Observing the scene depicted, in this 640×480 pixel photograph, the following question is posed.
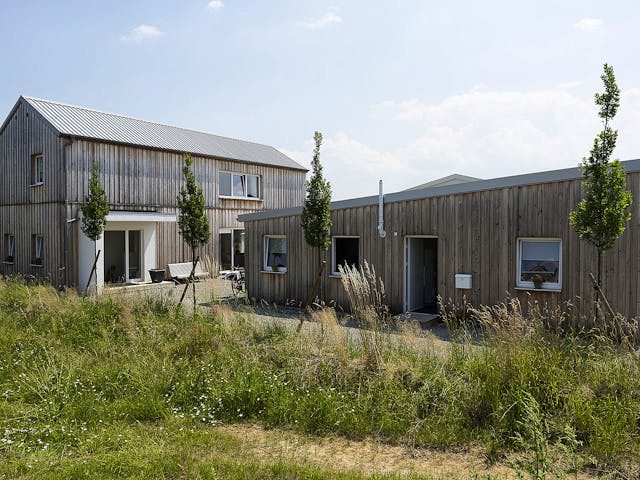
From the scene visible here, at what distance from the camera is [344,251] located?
46.3ft

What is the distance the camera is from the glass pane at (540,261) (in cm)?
1088

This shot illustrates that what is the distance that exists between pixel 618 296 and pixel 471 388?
6.17 metres

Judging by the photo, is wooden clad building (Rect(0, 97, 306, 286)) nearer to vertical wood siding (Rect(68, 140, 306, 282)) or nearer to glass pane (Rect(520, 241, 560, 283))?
vertical wood siding (Rect(68, 140, 306, 282))

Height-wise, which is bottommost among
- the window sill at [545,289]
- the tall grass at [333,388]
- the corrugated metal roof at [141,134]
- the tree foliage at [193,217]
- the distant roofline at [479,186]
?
the tall grass at [333,388]

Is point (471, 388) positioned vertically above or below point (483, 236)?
below

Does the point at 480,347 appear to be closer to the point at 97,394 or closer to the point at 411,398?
the point at 411,398

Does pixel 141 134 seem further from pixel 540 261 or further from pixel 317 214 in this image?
pixel 540 261

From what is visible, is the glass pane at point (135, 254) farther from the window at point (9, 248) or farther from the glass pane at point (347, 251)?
the glass pane at point (347, 251)

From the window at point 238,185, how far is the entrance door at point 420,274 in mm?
12311

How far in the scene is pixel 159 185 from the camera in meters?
21.0

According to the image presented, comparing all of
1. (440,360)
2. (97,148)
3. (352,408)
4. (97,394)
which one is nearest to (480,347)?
(440,360)

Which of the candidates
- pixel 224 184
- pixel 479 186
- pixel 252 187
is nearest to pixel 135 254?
pixel 224 184

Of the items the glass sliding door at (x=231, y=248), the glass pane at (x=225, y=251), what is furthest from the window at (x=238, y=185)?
the glass pane at (x=225, y=251)

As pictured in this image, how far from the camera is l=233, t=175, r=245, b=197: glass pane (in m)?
24.3
